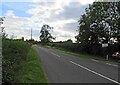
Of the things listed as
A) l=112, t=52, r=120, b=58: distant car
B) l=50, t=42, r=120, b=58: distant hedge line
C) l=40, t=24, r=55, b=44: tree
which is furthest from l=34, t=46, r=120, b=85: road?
l=40, t=24, r=55, b=44: tree

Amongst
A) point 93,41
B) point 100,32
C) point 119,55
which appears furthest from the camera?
point 93,41

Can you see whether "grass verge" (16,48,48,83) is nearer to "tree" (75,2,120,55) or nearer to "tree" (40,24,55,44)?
"tree" (75,2,120,55)

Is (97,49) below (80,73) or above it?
above

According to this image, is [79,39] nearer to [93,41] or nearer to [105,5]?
[93,41]

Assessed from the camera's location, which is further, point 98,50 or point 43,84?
point 98,50

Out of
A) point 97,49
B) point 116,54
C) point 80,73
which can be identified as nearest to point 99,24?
point 97,49

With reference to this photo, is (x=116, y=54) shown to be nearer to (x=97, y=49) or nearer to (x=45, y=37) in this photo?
(x=97, y=49)

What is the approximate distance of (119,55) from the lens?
41.0 metres

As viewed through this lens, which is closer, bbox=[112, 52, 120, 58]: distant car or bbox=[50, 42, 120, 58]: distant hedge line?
bbox=[112, 52, 120, 58]: distant car

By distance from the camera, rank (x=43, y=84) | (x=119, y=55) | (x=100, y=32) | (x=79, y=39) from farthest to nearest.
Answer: (x=79, y=39) → (x=100, y=32) → (x=119, y=55) → (x=43, y=84)

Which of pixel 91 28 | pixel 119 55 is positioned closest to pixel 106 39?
pixel 91 28

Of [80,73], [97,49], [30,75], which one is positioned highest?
[97,49]

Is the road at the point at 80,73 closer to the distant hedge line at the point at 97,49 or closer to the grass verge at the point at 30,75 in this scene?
the grass verge at the point at 30,75

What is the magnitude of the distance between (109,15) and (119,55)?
10.7 m
